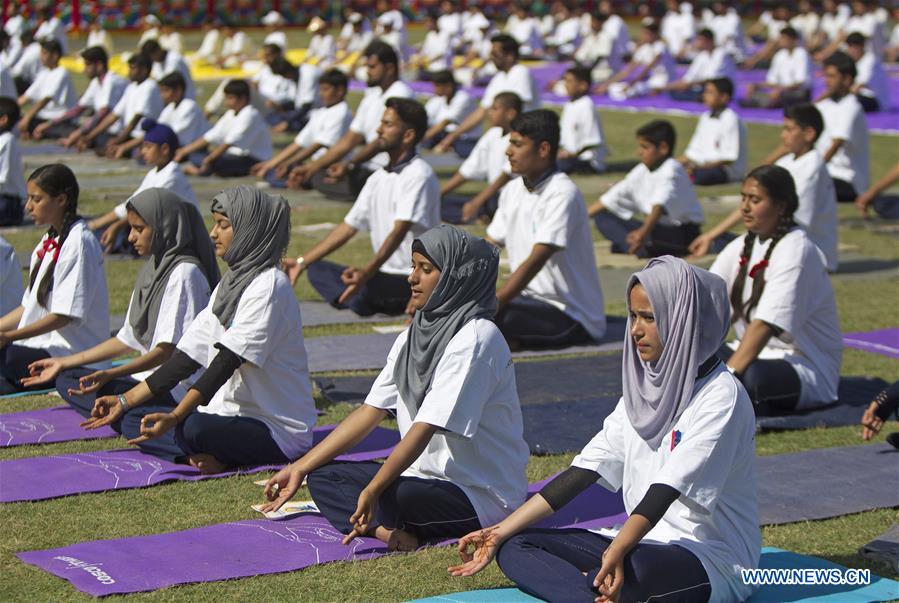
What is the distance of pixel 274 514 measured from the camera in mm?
4797

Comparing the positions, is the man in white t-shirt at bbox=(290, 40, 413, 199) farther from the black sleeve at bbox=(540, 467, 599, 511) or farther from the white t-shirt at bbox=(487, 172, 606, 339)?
the black sleeve at bbox=(540, 467, 599, 511)

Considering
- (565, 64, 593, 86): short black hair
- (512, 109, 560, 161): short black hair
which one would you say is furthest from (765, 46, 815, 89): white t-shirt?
(512, 109, 560, 161): short black hair

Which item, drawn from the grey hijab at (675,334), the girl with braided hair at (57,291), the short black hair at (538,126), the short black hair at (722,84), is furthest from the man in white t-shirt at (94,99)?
the grey hijab at (675,334)

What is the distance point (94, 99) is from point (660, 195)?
7840 millimetres

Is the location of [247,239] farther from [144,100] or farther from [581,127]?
[144,100]

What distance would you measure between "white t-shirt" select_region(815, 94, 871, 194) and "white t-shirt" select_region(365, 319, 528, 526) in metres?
7.81

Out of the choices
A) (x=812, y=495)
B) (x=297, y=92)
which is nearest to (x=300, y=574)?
(x=812, y=495)

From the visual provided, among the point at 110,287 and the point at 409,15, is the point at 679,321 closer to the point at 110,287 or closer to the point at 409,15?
the point at 110,287

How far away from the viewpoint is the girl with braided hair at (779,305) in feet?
20.0

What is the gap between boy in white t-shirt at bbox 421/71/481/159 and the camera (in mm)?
13914

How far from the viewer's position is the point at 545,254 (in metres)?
7.23

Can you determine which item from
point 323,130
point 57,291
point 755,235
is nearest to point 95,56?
point 323,130

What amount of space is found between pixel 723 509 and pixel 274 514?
1.59 meters

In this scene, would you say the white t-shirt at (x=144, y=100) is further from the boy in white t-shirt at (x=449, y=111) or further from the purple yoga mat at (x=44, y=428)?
the purple yoga mat at (x=44, y=428)
